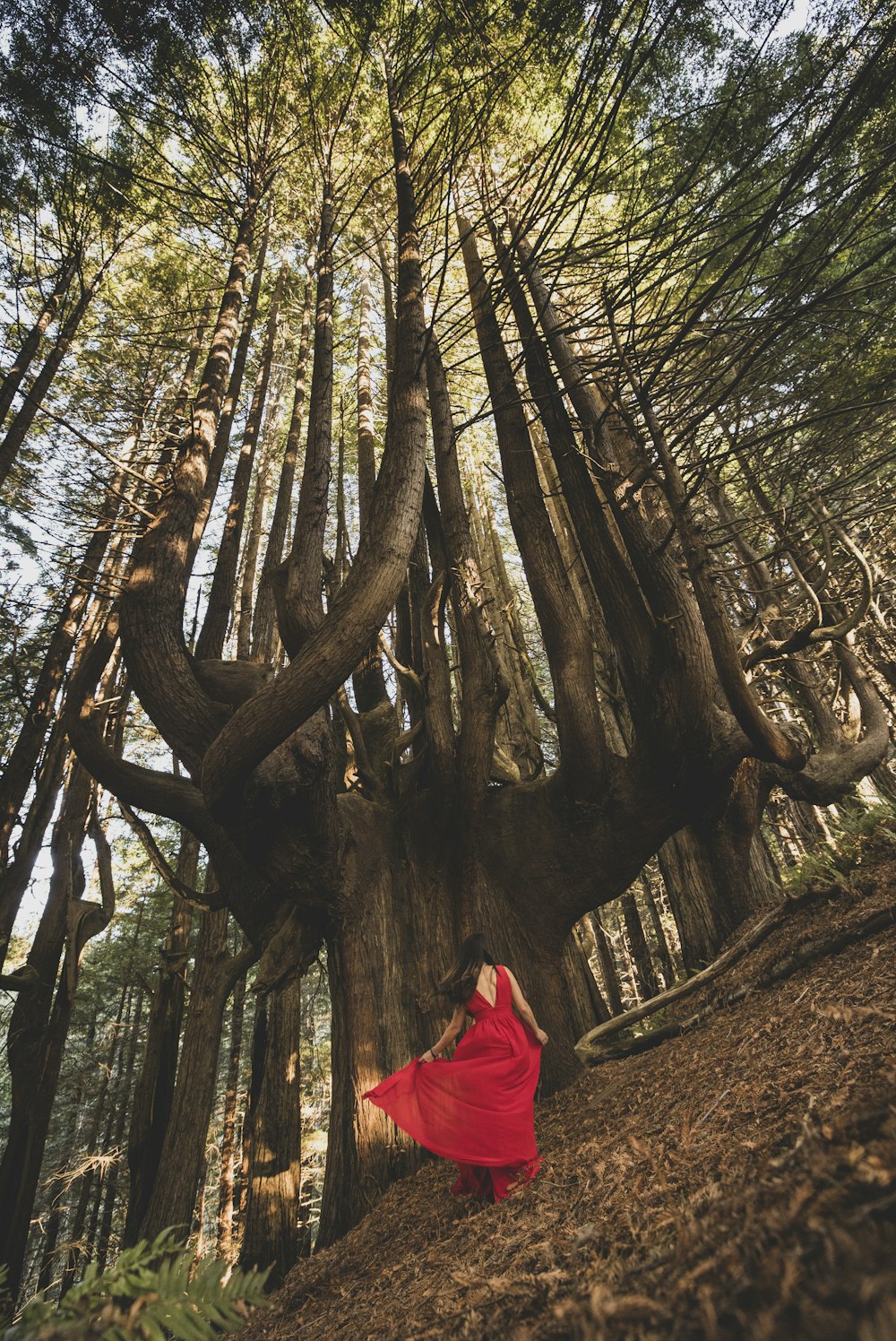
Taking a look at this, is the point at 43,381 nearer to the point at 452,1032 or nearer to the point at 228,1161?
the point at 452,1032

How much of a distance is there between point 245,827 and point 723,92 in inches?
254

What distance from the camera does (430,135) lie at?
284 inches

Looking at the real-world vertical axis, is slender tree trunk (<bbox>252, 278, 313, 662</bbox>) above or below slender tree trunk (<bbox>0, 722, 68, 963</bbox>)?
above

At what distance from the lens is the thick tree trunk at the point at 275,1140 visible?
511cm

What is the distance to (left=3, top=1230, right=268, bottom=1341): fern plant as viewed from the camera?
0.98 metres

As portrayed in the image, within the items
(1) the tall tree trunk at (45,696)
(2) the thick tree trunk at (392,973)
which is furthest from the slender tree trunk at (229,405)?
(2) the thick tree trunk at (392,973)

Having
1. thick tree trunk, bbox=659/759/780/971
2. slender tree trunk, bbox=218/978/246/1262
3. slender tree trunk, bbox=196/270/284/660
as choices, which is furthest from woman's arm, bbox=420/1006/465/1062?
slender tree trunk, bbox=218/978/246/1262

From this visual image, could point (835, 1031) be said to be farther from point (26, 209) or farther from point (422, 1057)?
point (26, 209)

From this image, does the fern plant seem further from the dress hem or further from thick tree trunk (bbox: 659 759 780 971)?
thick tree trunk (bbox: 659 759 780 971)

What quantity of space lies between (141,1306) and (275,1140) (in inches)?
255

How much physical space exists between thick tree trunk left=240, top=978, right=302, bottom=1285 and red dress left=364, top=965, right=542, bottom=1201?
2146 millimetres

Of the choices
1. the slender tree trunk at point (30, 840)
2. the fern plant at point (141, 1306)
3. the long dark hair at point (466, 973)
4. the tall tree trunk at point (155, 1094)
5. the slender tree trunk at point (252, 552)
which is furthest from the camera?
the slender tree trunk at point (252, 552)

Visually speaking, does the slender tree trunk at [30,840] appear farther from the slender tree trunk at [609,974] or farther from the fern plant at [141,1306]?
the slender tree trunk at [609,974]

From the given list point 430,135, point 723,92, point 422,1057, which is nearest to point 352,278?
point 430,135
